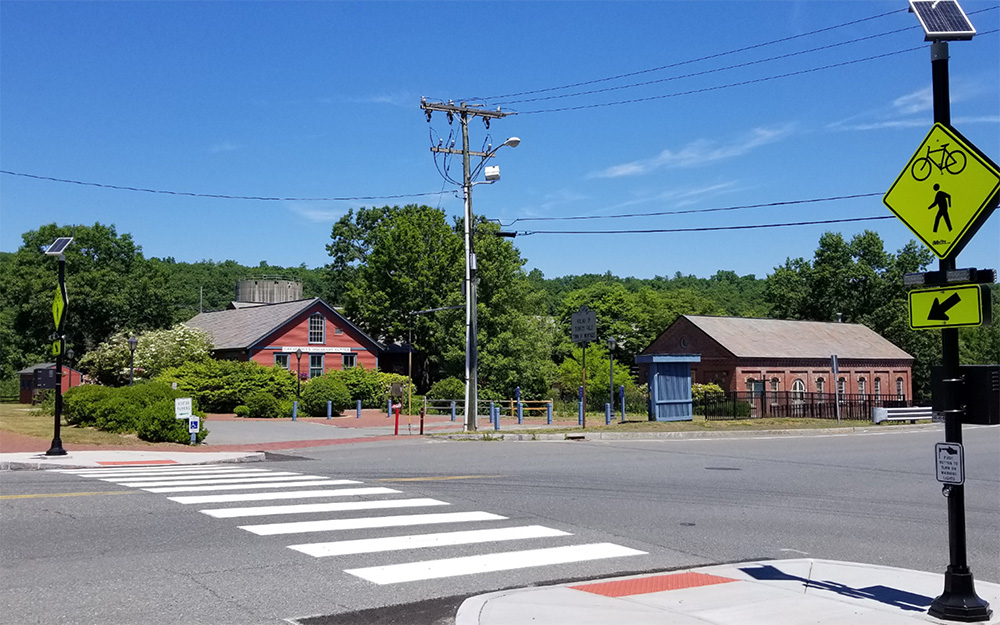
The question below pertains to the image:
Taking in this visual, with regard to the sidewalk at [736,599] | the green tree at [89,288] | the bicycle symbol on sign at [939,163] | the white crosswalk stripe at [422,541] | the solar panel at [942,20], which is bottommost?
the sidewalk at [736,599]

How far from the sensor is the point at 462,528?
10.6 m

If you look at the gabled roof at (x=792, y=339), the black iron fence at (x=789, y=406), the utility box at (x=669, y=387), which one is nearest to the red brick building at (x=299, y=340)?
the gabled roof at (x=792, y=339)

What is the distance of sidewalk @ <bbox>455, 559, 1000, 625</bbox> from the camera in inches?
261

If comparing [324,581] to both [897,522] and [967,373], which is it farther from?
[897,522]

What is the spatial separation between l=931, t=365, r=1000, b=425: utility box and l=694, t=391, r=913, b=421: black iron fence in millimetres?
33874

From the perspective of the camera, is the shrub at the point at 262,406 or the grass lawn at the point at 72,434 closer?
the grass lawn at the point at 72,434

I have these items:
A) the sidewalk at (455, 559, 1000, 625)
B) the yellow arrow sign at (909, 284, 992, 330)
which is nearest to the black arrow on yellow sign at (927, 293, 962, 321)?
the yellow arrow sign at (909, 284, 992, 330)

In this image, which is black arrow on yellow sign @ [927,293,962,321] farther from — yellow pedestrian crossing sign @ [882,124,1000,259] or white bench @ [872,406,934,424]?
white bench @ [872,406,934,424]

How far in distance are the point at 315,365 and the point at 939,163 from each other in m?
49.2

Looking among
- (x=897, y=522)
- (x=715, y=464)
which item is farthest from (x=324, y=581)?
(x=715, y=464)

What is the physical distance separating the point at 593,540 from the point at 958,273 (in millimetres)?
5107

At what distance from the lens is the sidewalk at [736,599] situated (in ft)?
21.7

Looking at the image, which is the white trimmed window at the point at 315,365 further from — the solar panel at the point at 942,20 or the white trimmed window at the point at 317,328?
the solar panel at the point at 942,20

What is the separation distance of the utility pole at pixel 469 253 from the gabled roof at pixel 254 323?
23263 mm
